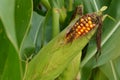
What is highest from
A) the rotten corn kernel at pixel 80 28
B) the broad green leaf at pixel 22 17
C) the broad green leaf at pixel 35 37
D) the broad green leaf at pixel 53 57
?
the broad green leaf at pixel 22 17

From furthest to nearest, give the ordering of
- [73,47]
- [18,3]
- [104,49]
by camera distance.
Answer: [104,49]
[73,47]
[18,3]

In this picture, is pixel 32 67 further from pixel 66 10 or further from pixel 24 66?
pixel 66 10

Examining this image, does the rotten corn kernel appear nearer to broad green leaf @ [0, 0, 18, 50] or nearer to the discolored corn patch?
the discolored corn patch

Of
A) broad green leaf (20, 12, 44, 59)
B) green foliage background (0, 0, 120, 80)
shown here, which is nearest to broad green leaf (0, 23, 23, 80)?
green foliage background (0, 0, 120, 80)

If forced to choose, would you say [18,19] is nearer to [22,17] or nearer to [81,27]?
[22,17]

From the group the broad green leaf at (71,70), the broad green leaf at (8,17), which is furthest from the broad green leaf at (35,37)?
the broad green leaf at (8,17)

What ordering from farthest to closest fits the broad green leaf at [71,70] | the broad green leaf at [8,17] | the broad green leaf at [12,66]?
the broad green leaf at [71,70] → the broad green leaf at [12,66] → the broad green leaf at [8,17]

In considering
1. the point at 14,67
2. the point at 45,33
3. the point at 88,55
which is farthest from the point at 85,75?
the point at 14,67

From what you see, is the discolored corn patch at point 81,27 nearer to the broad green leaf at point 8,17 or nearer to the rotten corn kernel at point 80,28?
the rotten corn kernel at point 80,28
